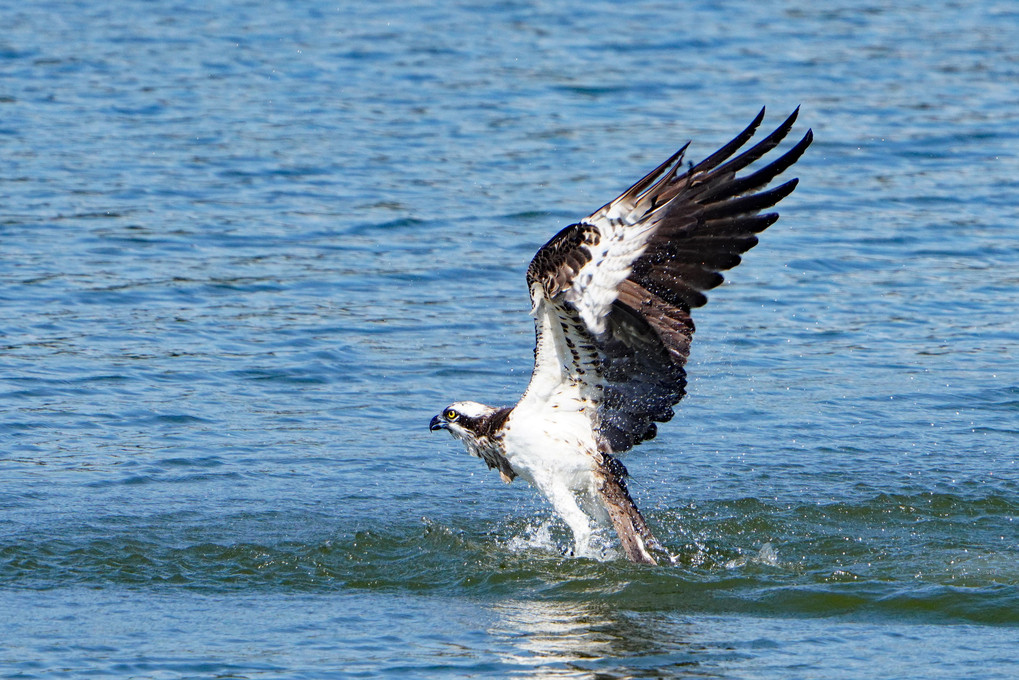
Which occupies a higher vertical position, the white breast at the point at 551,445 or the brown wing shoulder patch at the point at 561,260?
the brown wing shoulder patch at the point at 561,260

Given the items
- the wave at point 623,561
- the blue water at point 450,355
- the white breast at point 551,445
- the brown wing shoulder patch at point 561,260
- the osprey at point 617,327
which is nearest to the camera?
the brown wing shoulder patch at point 561,260

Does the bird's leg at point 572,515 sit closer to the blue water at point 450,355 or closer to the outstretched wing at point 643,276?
the blue water at point 450,355

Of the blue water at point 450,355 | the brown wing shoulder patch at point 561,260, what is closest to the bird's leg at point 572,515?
the blue water at point 450,355

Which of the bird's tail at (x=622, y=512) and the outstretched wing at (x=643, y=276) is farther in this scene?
the bird's tail at (x=622, y=512)

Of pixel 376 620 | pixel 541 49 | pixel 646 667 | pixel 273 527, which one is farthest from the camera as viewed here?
pixel 541 49

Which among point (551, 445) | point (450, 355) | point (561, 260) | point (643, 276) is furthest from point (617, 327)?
point (450, 355)

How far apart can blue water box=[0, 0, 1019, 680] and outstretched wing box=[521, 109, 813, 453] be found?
96 cm

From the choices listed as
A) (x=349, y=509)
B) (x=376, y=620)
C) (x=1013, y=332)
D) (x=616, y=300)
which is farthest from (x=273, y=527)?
(x=1013, y=332)

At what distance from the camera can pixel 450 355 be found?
11711 mm

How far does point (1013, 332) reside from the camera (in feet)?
40.4

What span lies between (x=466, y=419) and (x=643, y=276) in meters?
1.26

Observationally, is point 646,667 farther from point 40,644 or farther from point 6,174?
point 6,174

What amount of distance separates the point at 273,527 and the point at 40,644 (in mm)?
1864

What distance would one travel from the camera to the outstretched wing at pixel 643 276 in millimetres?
7688
